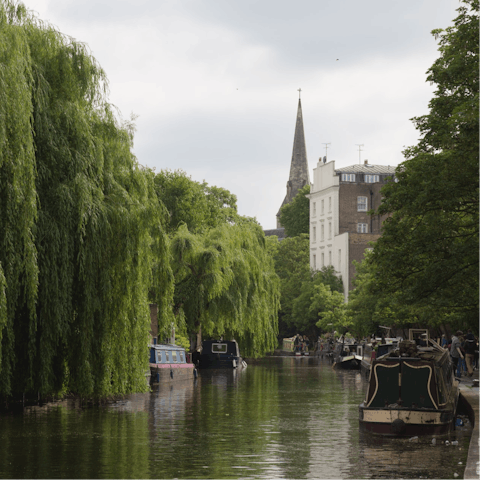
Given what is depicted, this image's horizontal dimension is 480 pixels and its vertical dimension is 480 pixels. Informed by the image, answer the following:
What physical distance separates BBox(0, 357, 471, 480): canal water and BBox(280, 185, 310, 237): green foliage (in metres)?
86.4

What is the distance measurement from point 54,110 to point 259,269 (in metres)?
31.4

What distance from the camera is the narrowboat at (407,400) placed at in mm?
20922

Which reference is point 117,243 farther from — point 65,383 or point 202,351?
point 202,351

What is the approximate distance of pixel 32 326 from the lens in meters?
21.7

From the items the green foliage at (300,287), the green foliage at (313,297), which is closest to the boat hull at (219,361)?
the green foliage at (300,287)

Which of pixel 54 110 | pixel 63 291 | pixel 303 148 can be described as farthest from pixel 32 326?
pixel 303 148

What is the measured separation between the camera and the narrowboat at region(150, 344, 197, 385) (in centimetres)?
3888

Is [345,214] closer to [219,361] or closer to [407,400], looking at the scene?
[219,361]

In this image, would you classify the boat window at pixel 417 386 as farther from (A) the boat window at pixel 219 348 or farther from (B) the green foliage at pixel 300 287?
(B) the green foliage at pixel 300 287

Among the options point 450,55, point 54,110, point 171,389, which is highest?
point 450,55

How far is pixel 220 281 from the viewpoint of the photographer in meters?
46.2

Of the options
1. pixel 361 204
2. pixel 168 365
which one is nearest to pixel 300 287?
pixel 361 204

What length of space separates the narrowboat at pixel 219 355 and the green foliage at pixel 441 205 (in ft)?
80.4

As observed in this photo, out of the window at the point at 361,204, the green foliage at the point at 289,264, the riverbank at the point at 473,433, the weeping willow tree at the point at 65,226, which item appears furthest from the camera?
the green foliage at the point at 289,264
